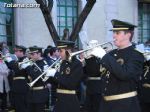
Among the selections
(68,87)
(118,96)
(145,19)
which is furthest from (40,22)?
(118,96)

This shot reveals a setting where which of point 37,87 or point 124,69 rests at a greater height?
point 124,69

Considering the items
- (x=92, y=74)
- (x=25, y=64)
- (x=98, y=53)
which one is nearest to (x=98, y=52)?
(x=98, y=53)

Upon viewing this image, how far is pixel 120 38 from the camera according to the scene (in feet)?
18.2

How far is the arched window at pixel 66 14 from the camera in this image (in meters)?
16.4

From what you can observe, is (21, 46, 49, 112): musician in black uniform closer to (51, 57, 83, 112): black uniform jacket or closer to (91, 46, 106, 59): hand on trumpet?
(51, 57, 83, 112): black uniform jacket

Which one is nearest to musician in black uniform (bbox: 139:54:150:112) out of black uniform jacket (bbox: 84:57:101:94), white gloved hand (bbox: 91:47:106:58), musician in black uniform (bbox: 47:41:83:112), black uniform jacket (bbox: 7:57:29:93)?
black uniform jacket (bbox: 84:57:101:94)

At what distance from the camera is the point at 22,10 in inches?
596

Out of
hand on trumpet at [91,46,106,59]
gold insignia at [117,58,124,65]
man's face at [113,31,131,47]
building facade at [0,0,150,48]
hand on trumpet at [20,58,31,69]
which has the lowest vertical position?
hand on trumpet at [20,58,31,69]

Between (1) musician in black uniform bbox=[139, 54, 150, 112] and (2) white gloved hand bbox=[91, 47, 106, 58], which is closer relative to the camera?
(2) white gloved hand bbox=[91, 47, 106, 58]

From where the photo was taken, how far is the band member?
10008 mm

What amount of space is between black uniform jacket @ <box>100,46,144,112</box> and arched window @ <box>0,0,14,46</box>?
31.0 ft

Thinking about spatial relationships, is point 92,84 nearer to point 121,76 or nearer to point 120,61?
point 120,61

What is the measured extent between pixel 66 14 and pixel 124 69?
1137 centimetres

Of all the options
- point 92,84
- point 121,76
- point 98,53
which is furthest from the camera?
point 92,84
